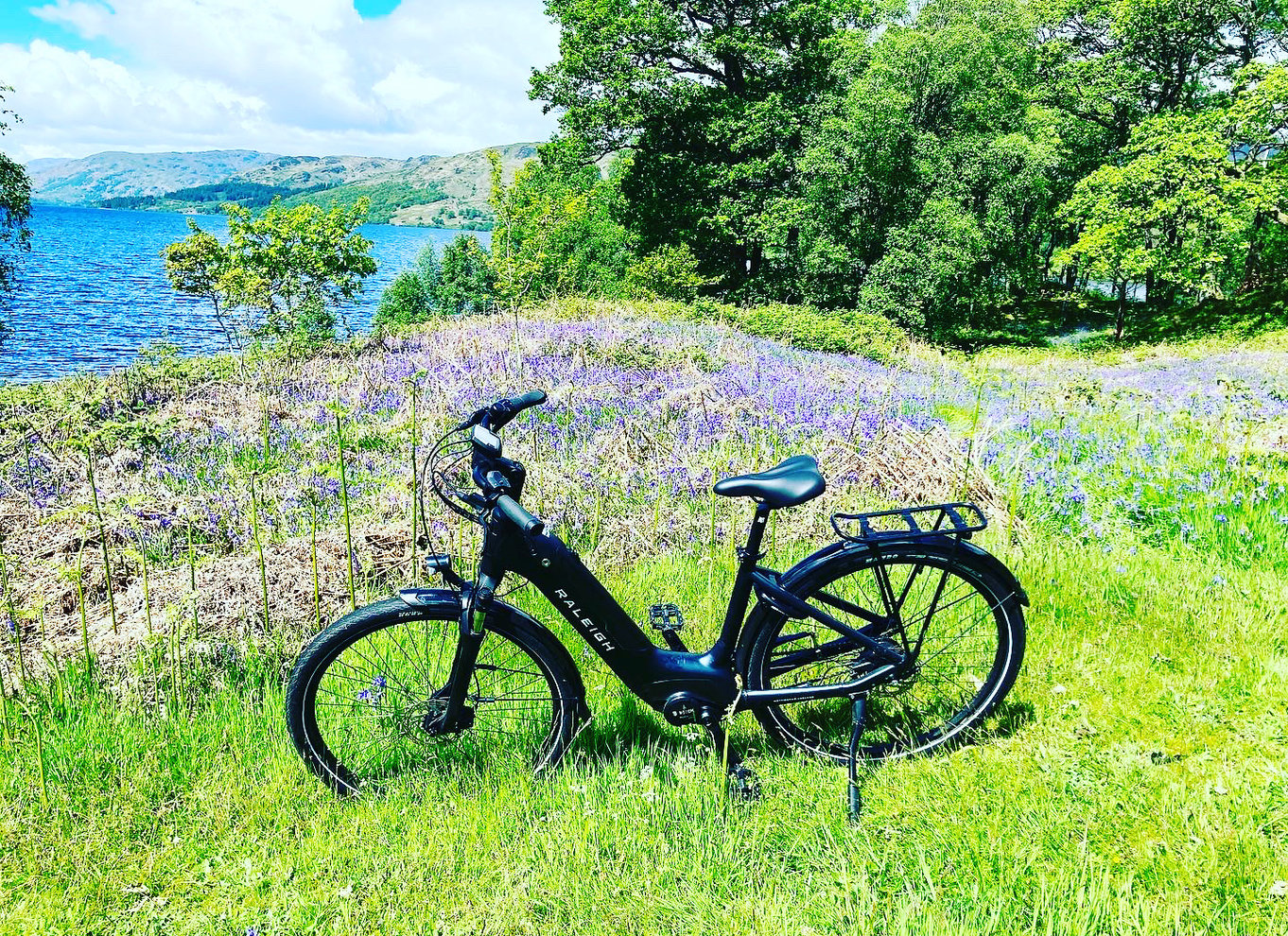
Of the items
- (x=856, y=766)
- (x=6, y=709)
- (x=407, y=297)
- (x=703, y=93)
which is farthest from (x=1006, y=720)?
(x=407, y=297)

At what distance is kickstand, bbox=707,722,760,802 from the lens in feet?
8.59

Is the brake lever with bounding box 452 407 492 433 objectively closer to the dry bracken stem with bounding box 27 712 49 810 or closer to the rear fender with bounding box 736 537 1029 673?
the rear fender with bounding box 736 537 1029 673

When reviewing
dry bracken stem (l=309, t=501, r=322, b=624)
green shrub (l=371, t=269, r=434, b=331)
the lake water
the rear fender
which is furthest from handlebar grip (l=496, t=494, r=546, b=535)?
green shrub (l=371, t=269, r=434, b=331)

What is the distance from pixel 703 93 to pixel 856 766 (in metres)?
28.8

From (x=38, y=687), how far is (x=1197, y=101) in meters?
40.7

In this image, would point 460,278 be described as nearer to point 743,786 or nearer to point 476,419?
point 476,419

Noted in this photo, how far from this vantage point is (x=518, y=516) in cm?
239

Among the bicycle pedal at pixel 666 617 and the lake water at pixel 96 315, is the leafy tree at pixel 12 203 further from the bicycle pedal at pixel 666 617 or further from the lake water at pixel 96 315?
the bicycle pedal at pixel 666 617

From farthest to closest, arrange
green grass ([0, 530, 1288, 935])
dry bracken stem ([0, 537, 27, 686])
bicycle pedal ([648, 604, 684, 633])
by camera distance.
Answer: dry bracken stem ([0, 537, 27, 686]), bicycle pedal ([648, 604, 684, 633]), green grass ([0, 530, 1288, 935])

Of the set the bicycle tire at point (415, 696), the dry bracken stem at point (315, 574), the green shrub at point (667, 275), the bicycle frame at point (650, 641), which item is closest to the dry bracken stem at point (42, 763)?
the bicycle tire at point (415, 696)

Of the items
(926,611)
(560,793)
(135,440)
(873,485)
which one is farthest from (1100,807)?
(135,440)

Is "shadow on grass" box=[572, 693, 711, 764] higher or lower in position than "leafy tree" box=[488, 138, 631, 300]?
lower

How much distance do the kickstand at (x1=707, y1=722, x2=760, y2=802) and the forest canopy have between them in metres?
21.7

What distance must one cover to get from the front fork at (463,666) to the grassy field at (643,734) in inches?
8.0
